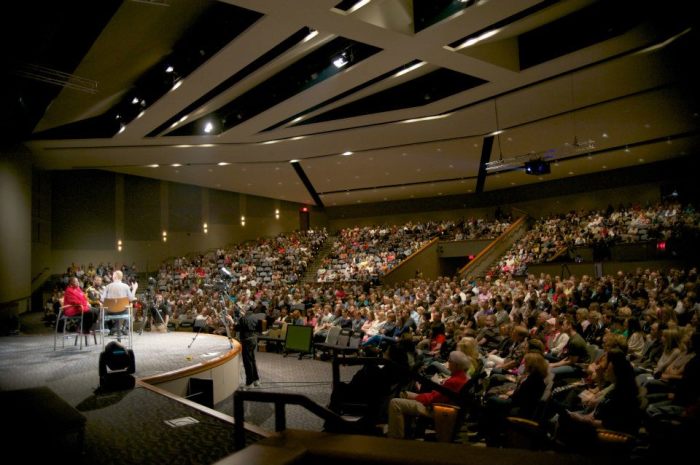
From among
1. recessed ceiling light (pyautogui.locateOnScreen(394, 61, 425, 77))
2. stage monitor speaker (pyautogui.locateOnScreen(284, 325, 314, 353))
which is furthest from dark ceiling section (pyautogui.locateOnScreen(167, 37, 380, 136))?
stage monitor speaker (pyautogui.locateOnScreen(284, 325, 314, 353))

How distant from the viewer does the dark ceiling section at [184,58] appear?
285 inches

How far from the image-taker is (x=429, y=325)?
8734 mm

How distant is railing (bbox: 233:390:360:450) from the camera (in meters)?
2.42

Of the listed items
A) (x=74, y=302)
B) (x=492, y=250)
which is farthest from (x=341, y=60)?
(x=492, y=250)

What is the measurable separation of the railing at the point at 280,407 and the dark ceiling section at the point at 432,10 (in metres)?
5.69

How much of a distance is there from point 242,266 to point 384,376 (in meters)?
15.5

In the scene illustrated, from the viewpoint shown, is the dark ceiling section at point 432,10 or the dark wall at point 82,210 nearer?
the dark ceiling section at point 432,10

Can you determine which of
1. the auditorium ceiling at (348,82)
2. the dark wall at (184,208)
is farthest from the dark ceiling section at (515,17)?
the dark wall at (184,208)

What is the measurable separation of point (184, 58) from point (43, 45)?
2144 mm

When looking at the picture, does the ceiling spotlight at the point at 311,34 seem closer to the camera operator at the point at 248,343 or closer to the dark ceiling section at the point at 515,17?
the dark ceiling section at the point at 515,17

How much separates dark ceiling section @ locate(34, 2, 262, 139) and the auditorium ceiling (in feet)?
0.12

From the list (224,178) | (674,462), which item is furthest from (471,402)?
(224,178)

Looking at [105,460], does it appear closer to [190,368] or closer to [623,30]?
[190,368]

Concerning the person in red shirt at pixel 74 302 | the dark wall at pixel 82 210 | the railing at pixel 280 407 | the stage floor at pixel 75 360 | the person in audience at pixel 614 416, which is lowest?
the stage floor at pixel 75 360
